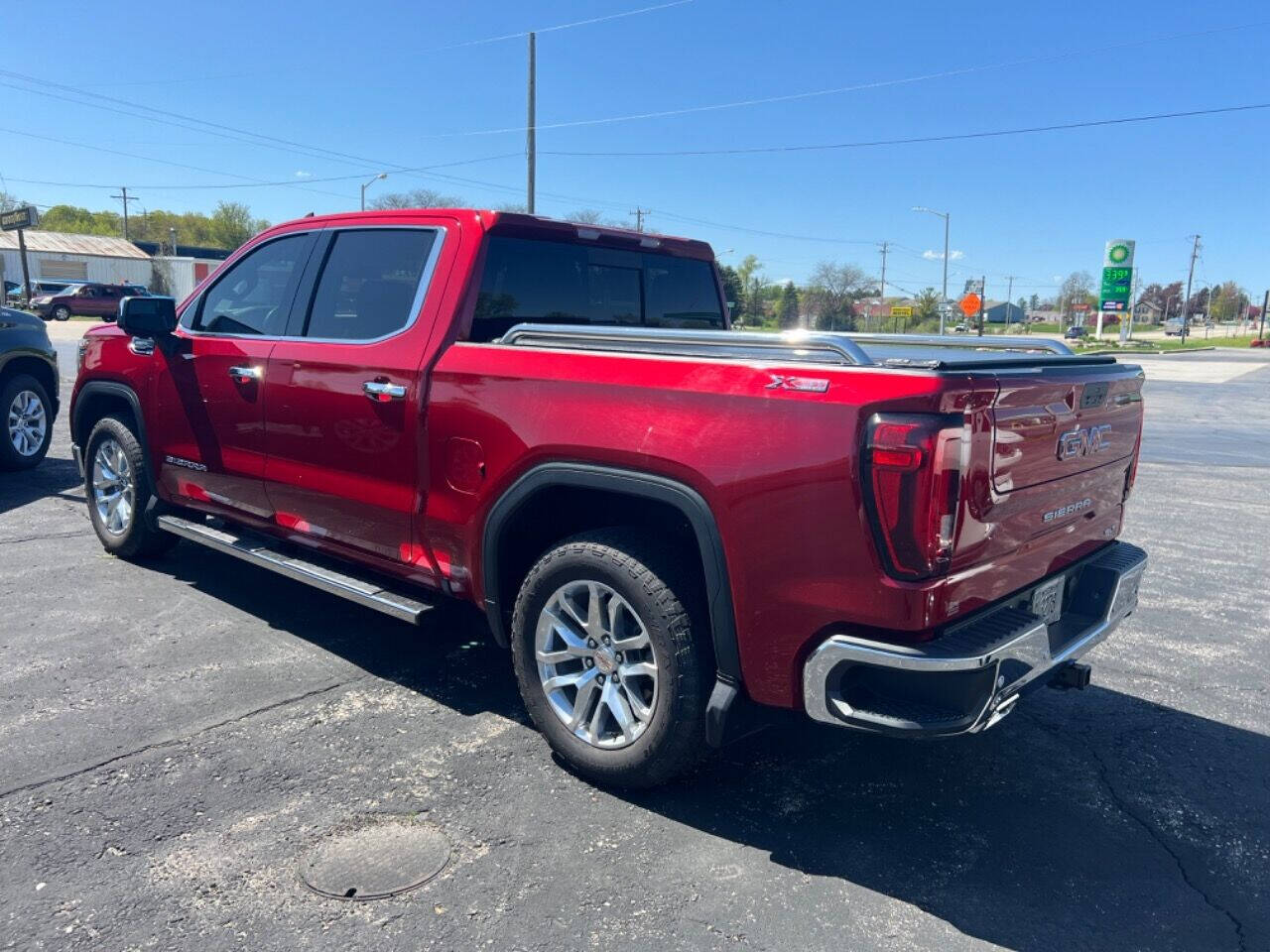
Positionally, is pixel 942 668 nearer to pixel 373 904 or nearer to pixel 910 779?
pixel 910 779

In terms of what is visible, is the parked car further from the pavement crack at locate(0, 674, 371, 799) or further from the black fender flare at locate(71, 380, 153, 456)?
the pavement crack at locate(0, 674, 371, 799)

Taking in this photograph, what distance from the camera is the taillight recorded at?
254 centimetres

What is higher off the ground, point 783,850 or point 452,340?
point 452,340

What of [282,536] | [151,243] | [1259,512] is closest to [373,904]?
[282,536]

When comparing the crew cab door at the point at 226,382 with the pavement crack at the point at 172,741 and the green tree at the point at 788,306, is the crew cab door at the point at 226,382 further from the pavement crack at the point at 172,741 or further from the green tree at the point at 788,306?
the green tree at the point at 788,306

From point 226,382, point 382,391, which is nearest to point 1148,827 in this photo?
point 382,391

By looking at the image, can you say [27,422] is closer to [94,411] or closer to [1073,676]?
[94,411]

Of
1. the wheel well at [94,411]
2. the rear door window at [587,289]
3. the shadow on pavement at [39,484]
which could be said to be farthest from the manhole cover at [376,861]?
the shadow on pavement at [39,484]

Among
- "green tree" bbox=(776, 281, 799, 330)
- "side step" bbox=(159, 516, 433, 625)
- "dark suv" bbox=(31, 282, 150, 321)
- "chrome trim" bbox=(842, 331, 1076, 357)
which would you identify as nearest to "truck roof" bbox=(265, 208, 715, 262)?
"chrome trim" bbox=(842, 331, 1076, 357)

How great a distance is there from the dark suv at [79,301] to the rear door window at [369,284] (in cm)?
4471

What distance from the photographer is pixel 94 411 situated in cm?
603

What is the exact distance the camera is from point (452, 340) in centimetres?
379

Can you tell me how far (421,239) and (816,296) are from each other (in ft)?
243

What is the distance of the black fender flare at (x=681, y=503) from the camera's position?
2.97m
